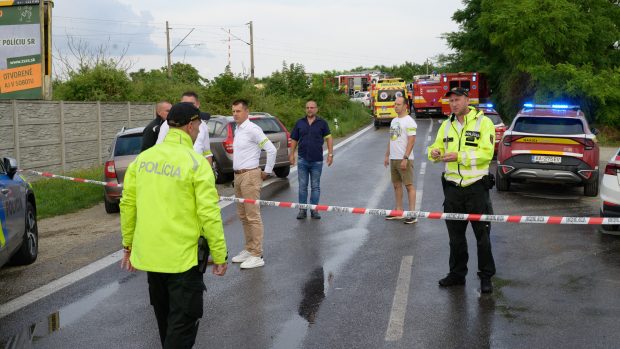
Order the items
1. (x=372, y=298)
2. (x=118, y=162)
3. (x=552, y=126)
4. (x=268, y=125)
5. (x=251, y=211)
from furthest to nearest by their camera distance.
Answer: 1. (x=268, y=125)
2. (x=552, y=126)
3. (x=118, y=162)
4. (x=251, y=211)
5. (x=372, y=298)

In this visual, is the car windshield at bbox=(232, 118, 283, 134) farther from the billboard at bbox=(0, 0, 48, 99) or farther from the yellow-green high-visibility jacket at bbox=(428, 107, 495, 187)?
the yellow-green high-visibility jacket at bbox=(428, 107, 495, 187)

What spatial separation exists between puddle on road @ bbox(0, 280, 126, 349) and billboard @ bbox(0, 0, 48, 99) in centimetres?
1380

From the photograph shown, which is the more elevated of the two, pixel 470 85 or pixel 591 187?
pixel 470 85

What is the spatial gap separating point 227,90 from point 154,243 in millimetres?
25719

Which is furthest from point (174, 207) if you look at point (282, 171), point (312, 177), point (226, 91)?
point (226, 91)

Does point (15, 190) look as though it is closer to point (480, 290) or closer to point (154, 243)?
point (154, 243)

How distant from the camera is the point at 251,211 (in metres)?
7.45

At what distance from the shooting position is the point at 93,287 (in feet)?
22.1

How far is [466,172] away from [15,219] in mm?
4687

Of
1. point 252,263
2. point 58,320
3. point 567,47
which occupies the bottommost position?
point 58,320

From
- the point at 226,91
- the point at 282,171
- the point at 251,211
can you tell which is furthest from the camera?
the point at 226,91

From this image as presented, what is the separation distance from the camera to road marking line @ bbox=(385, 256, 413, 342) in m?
5.16

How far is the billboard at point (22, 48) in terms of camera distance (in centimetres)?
1845

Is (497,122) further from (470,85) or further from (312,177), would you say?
(470,85)
